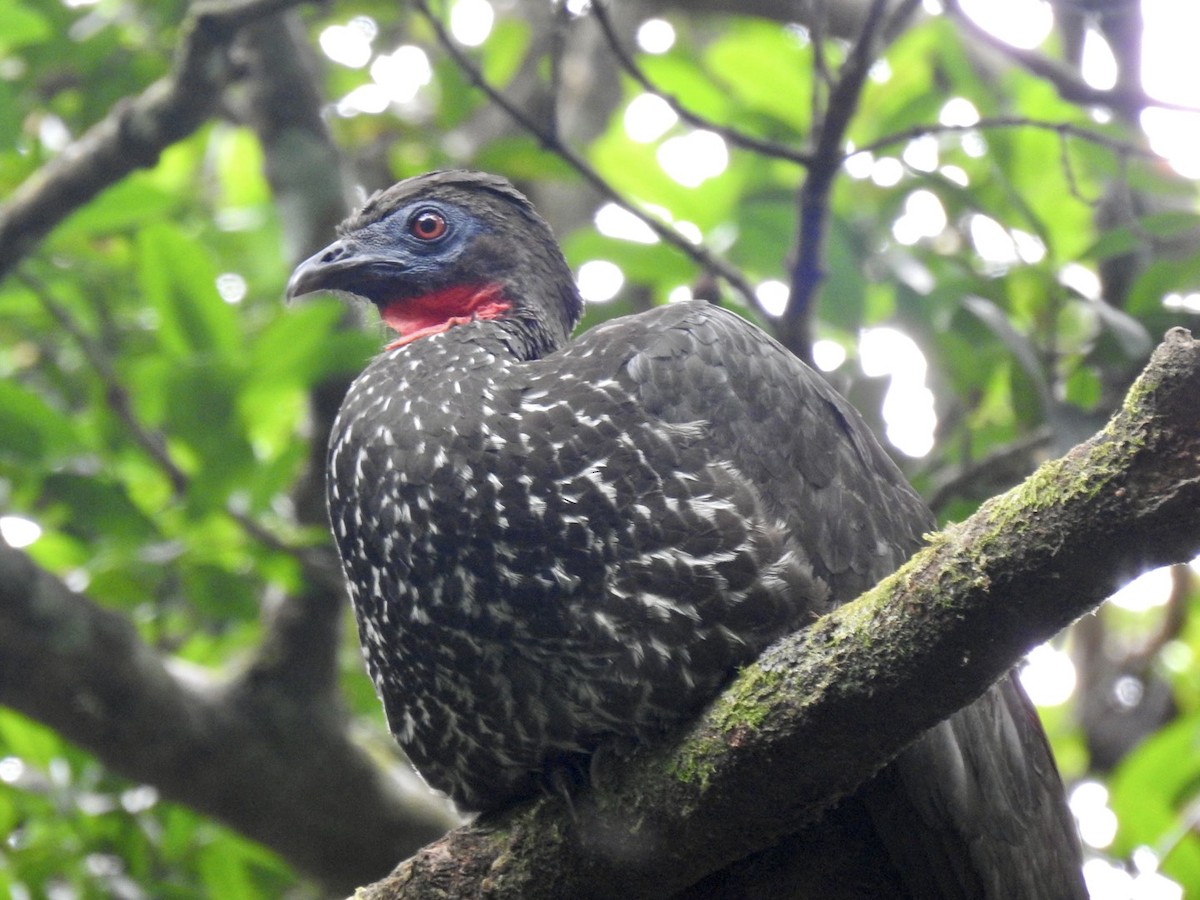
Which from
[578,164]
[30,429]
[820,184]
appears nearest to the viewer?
[820,184]

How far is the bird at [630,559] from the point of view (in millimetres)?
3107

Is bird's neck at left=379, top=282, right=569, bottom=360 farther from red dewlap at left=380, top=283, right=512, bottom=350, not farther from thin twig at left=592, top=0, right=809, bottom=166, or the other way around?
thin twig at left=592, top=0, right=809, bottom=166

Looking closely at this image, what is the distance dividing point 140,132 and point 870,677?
392 cm

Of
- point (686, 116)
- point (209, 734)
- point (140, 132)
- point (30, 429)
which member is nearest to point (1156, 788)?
point (686, 116)

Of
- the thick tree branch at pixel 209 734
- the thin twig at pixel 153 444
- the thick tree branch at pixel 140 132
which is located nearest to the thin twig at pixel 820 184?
the thick tree branch at pixel 140 132

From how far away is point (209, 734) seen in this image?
5.55 meters

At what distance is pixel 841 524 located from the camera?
11.3ft

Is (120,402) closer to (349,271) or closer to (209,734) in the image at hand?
(209,734)

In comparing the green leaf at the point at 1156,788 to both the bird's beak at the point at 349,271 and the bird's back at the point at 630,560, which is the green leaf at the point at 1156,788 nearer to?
the bird's back at the point at 630,560

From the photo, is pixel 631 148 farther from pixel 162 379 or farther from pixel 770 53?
pixel 162 379

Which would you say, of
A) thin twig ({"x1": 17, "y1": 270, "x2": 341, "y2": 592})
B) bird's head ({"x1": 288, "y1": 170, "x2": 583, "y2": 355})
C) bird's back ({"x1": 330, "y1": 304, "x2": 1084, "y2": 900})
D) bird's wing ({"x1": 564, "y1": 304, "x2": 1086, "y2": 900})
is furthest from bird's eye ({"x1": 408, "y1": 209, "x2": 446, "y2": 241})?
thin twig ({"x1": 17, "y1": 270, "x2": 341, "y2": 592})

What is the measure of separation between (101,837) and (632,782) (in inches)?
133

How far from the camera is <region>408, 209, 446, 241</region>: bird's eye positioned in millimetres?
4492

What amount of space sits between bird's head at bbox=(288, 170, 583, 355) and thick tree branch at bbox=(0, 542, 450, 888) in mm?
1705
